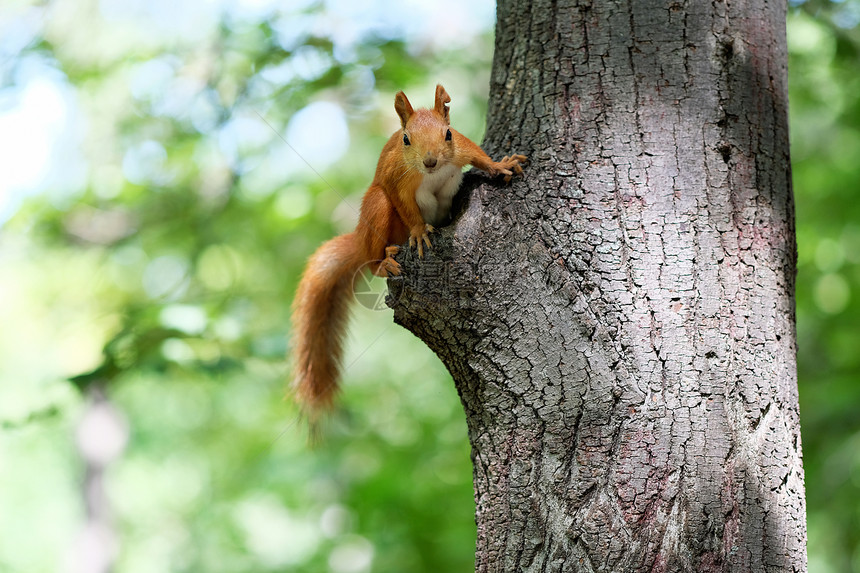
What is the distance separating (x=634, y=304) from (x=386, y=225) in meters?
0.63

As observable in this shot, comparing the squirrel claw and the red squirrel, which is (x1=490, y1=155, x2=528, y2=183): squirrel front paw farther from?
the squirrel claw

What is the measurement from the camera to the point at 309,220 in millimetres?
4195

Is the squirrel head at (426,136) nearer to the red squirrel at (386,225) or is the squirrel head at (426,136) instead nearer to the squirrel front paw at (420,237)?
the red squirrel at (386,225)

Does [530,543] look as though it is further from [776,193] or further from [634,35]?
[634,35]

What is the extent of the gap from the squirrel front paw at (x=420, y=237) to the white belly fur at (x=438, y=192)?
2.6 inches

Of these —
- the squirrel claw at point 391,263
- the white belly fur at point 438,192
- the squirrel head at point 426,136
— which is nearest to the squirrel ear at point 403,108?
the squirrel head at point 426,136

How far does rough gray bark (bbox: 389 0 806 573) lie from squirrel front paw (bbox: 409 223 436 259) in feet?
0.15

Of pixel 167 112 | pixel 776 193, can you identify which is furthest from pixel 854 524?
pixel 167 112

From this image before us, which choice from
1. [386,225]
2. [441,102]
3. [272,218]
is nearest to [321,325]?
[386,225]

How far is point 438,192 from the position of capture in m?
1.45

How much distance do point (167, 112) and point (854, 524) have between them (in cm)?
415

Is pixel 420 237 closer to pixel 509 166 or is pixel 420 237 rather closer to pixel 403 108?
pixel 509 166

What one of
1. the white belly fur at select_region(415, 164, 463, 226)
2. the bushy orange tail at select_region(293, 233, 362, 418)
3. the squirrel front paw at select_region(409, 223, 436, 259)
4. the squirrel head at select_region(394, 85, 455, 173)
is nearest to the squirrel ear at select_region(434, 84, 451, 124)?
the squirrel head at select_region(394, 85, 455, 173)

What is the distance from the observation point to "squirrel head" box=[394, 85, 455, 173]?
4.63ft
